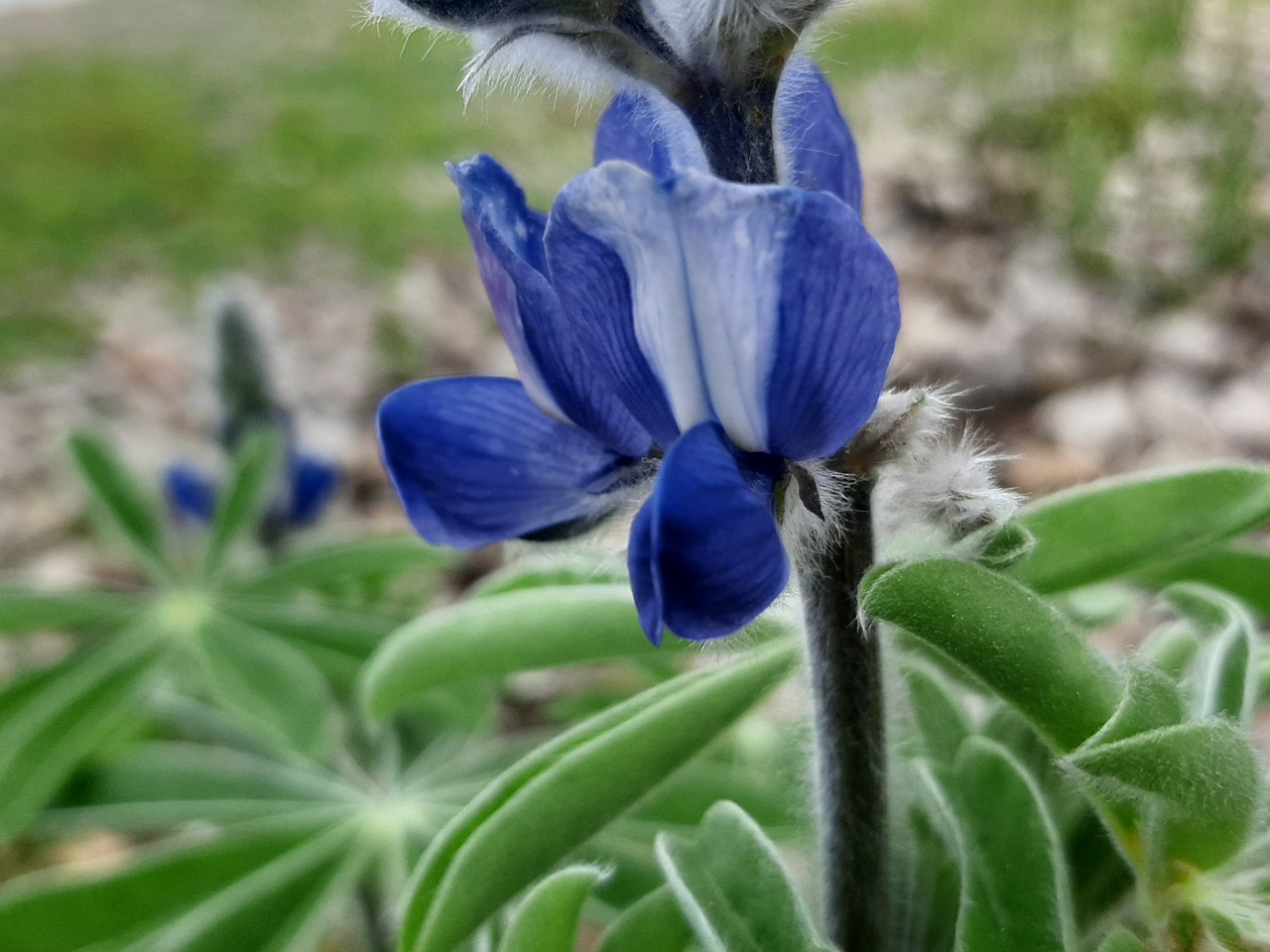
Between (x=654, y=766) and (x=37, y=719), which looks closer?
(x=654, y=766)

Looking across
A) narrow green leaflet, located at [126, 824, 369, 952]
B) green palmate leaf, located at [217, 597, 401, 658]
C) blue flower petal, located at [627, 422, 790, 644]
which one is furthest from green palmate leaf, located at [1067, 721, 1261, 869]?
green palmate leaf, located at [217, 597, 401, 658]

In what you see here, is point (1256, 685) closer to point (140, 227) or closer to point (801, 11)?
point (801, 11)

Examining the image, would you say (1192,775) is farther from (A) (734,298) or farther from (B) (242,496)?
(B) (242,496)

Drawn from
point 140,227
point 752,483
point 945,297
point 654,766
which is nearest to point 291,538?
point 654,766

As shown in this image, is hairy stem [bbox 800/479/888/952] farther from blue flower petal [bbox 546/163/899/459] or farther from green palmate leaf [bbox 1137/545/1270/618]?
green palmate leaf [bbox 1137/545/1270/618]

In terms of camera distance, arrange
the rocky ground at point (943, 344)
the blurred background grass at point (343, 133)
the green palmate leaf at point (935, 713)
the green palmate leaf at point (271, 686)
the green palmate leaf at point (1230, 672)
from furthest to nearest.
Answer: the blurred background grass at point (343, 133)
the rocky ground at point (943, 344)
the green palmate leaf at point (271, 686)
the green palmate leaf at point (935, 713)
the green palmate leaf at point (1230, 672)

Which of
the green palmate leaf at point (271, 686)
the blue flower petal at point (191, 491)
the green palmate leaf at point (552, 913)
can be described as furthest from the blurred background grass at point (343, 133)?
the green palmate leaf at point (552, 913)

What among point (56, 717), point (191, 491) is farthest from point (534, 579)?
point (191, 491)

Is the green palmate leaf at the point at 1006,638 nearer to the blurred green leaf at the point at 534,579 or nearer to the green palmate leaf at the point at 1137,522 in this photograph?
the green palmate leaf at the point at 1137,522
